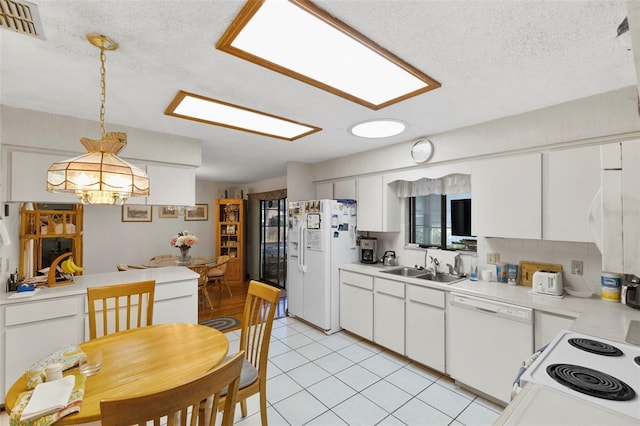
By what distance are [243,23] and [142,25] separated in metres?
0.49

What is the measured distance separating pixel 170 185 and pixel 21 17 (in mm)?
1931

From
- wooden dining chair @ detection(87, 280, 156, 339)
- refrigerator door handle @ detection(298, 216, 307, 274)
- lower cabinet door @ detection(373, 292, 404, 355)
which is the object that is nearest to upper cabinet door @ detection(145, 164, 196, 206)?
wooden dining chair @ detection(87, 280, 156, 339)

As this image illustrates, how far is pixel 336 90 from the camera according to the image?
1961 mm

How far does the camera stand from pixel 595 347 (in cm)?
135

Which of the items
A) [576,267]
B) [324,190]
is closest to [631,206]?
[576,267]

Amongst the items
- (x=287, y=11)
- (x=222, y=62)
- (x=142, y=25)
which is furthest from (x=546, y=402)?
(x=142, y=25)

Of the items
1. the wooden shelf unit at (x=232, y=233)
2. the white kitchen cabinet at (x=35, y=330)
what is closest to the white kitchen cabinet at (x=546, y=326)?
the white kitchen cabinet at (x=35, y=330)

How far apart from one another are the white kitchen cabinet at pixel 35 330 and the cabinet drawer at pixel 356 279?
2.67 m

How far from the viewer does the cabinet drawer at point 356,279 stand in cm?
332

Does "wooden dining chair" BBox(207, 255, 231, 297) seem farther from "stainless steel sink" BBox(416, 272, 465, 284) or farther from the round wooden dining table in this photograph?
"stainless steel sink" BBox(416, 272, 465, 284)

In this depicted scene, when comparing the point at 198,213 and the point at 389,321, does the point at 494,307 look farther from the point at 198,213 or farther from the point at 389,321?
the point at 198,213

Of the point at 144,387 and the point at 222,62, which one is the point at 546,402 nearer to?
the point at 144,387

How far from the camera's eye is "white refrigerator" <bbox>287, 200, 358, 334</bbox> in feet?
12.0

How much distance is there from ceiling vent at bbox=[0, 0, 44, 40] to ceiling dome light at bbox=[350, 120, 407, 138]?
219cm
